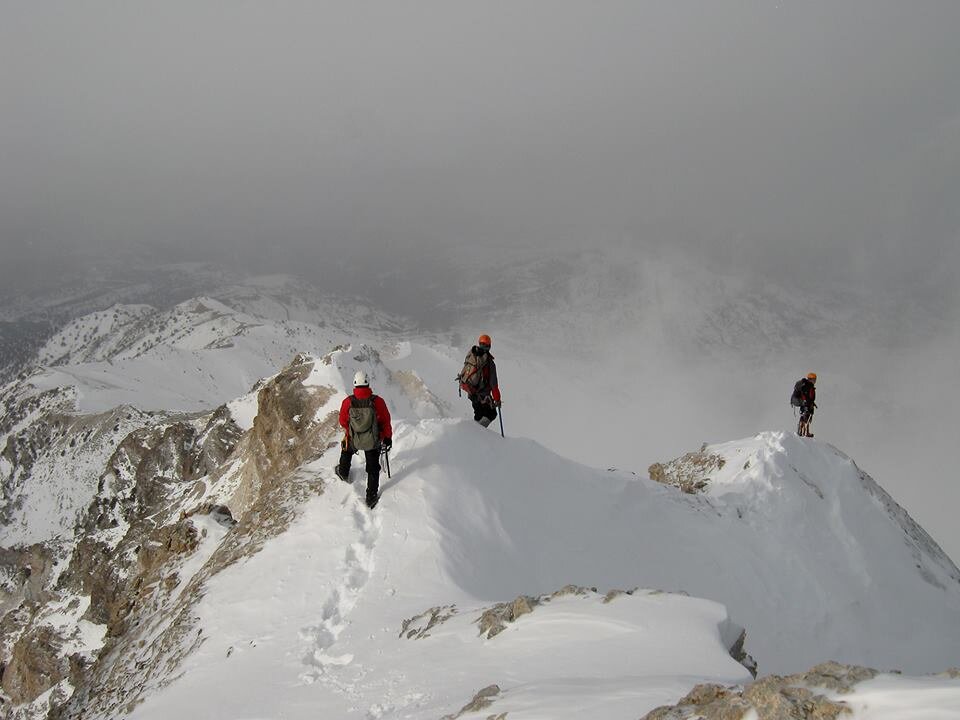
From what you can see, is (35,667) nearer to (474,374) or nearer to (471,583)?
(474,374)

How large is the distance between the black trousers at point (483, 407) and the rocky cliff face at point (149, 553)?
4.89m

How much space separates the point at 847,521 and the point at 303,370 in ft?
81.4

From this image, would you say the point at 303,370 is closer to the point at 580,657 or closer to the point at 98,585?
the point at 98,585

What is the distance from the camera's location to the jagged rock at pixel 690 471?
Result: 78.6 feet

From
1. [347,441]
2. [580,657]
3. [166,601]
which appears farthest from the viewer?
[166,601]

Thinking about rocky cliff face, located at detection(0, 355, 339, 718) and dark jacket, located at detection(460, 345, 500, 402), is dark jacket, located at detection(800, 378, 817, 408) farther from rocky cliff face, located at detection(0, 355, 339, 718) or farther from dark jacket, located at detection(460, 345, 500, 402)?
rocky cliff face, located at detection(0, 355, 339, 718)

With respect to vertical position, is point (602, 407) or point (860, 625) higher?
point (602, 407)

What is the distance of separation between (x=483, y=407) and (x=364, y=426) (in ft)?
Result: 16.4

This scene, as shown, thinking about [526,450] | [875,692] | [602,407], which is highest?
[602,407]

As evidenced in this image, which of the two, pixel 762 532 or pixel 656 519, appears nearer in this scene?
pixel 656 519

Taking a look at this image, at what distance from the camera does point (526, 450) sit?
17.8 meters

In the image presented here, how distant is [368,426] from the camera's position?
1376cm

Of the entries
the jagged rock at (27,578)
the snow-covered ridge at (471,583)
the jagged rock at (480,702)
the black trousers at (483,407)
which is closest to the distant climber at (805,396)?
the snow-covered ridge at (471,583)

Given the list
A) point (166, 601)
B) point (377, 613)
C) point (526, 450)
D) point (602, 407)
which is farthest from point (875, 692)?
point (602, 407)
